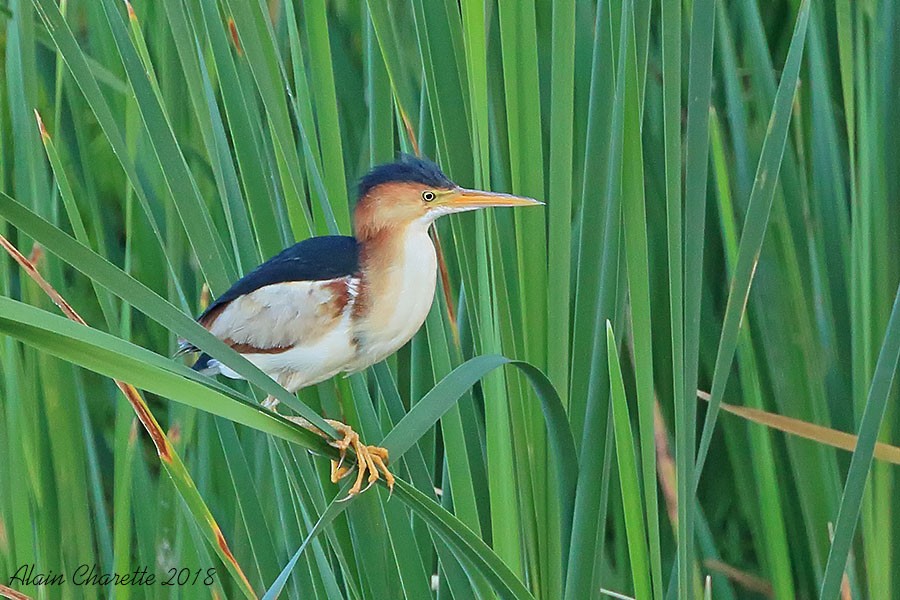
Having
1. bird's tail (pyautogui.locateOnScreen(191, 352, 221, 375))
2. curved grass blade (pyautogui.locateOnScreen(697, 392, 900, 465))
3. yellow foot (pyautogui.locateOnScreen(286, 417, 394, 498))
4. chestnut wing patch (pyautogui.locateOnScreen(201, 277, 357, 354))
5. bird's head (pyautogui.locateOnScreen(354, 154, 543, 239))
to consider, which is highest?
bird's head (pyautogui.locateOnScreen(354, 154, 543, 239))

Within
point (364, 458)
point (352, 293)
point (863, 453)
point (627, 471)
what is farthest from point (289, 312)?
point (863, 453)

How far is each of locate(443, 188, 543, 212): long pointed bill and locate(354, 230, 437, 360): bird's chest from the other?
0.06 m

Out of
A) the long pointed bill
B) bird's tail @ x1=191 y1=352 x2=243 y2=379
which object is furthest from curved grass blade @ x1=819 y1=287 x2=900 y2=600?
bird's tail @ x1=191 y1=352 x2=243 y2=379

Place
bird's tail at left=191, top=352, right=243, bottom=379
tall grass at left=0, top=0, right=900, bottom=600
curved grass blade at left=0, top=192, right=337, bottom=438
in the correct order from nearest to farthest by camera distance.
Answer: curved grass blade at left=0, top=192, right=337, bottom=438 → tall grass at left=0, top=0, right=900, bottom=600 → bird's tail at left=191, top=352, right=243, bottom=379

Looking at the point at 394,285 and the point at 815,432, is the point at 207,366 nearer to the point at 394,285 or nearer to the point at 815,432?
the point at 394,285

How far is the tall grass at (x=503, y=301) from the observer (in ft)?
2.21

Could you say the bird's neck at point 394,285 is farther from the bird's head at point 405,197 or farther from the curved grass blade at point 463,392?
the curved grass blade at point 463,392

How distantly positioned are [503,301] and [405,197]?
0.61ft

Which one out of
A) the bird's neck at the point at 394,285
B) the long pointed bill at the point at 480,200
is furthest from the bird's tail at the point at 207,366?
the long pointed bill at the point at 480,200

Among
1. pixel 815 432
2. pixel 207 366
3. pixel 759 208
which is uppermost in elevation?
pixel 759 208

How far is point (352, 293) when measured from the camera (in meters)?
0.85

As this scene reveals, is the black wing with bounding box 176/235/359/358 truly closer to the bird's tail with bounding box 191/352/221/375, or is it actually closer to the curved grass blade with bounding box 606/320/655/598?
the bird's tail with bounding box 191/352/221/375

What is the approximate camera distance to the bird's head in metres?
0.80

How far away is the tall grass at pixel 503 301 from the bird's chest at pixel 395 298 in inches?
0.9
